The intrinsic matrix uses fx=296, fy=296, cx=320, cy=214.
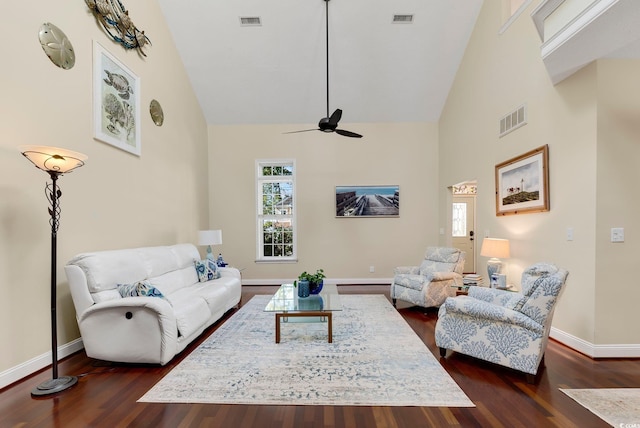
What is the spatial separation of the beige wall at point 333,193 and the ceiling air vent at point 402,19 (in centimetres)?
197

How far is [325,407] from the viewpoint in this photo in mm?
2018

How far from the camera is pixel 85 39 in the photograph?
3.14 m

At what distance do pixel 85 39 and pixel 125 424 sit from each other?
3652 mm

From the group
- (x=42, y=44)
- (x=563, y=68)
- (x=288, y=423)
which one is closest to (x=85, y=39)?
(x=42, y=44)

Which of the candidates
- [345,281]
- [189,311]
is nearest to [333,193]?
[345,281]

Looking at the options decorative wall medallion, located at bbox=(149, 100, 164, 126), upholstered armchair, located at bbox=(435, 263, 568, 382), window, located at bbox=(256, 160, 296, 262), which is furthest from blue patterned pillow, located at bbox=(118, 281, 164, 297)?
window, located at bbox=(256, 160, 296, 262)

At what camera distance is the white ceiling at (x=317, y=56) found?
4605mm

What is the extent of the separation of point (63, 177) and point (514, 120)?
5123 mm

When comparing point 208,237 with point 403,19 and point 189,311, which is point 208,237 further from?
point 403,19

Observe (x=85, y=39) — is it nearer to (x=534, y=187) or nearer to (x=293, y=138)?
(x=293, y=138)

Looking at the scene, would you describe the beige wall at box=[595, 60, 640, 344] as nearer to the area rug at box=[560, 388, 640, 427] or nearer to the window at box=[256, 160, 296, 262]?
the area rug at box=[560, 388, 640, 427]

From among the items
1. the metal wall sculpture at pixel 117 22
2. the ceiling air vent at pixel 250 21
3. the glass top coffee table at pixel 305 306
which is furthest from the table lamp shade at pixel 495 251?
the metal wall sculpture at pixel 117 22

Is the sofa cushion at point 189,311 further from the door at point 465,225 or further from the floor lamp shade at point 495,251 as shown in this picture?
the door at point 465,225

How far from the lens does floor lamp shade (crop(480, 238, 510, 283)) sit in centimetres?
374
